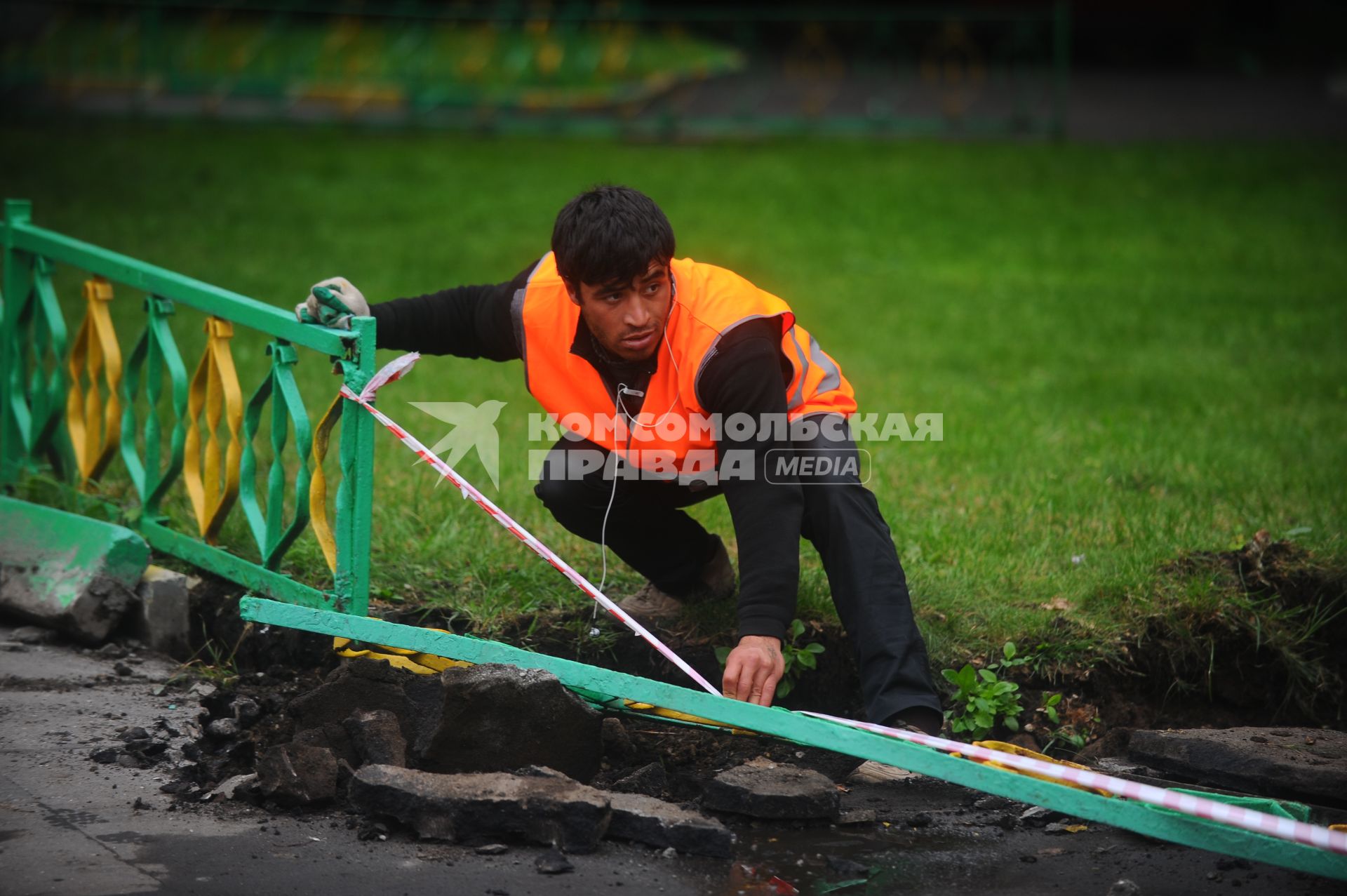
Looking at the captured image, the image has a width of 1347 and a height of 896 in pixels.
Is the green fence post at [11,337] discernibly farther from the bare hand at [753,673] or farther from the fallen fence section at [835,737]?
the bare hand at [753,673]

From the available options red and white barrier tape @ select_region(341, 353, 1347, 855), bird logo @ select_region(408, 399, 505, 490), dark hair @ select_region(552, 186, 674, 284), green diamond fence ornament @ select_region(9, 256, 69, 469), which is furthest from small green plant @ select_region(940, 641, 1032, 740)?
green diamond fence ornament @ select_region(9, 256, 69, 469)

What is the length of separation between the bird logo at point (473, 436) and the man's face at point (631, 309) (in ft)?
6.28

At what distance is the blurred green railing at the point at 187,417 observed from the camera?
3662mm

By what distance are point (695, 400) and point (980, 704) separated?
4.08ft

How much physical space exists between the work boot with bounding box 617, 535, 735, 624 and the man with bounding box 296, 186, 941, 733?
34 cm

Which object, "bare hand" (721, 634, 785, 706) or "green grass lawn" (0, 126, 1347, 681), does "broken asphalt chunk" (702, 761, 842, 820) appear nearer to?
"bare hand" (721, 634, 785, 706)

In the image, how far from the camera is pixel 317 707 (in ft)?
11.5

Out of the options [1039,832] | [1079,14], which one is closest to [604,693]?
[1039,832]

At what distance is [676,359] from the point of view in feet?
11.3

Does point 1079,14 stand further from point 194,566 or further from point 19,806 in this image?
point 19,806

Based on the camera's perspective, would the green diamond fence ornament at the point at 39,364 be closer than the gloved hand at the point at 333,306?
No

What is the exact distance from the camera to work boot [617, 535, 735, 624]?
4195 millimetres

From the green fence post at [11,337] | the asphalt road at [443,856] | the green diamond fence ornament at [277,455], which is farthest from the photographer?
the green fence post at [11,337]

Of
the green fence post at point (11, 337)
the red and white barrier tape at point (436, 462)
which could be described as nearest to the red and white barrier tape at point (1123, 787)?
the red and white barrier tape at point (436, 462)
